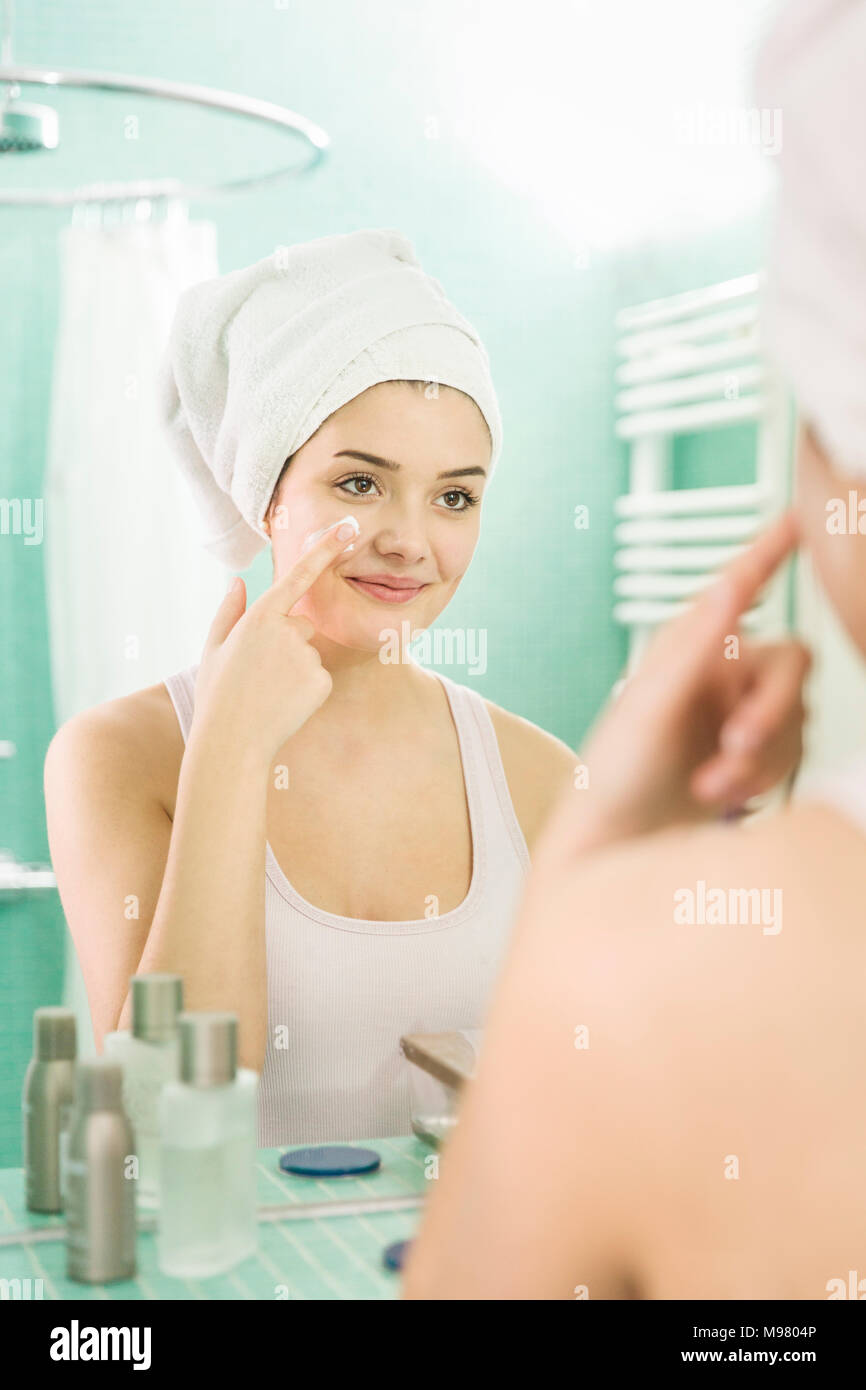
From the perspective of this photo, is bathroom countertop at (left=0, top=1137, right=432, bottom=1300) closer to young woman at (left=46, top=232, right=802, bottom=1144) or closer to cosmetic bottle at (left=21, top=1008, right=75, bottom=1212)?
cosmetic bottle at (left=21, top=1008, right=75, bottom=1212)

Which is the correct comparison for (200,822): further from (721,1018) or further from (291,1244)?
(721,1018)

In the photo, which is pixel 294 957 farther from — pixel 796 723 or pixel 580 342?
pixel 580 342

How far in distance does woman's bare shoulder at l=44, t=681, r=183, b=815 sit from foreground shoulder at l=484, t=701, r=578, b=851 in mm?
243

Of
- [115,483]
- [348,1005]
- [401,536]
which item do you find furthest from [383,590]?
[115,483]

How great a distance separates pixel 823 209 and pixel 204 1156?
45cm

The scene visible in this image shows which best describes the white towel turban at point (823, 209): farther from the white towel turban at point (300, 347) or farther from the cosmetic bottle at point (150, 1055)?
the white towel turban at point (300, 347)

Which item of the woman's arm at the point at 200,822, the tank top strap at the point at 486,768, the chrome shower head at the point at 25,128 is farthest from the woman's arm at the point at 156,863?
the chrome shower head at the point at 25,128

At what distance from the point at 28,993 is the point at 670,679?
4.67ft

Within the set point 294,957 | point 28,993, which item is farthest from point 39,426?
point 294,957

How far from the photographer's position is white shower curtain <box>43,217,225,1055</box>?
4.69 feet

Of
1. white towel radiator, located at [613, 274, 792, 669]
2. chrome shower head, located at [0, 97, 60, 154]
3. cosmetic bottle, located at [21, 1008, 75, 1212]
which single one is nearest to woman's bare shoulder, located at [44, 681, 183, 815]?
cosmetic bottle, located at [21, 1008, 75, 1212]

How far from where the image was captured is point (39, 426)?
1.53 metres

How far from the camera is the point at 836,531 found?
0.26m

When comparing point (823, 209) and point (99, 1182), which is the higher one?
point (823, 209)
